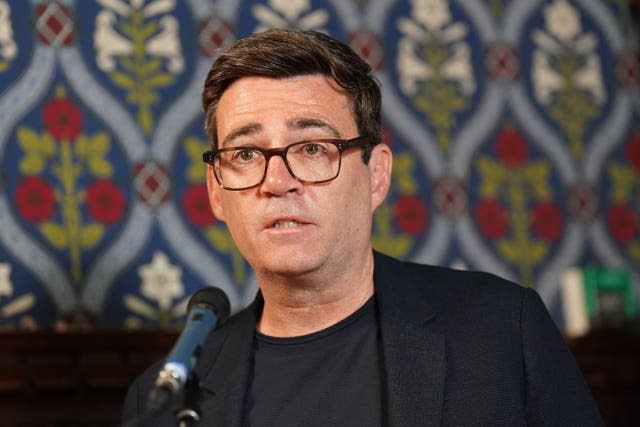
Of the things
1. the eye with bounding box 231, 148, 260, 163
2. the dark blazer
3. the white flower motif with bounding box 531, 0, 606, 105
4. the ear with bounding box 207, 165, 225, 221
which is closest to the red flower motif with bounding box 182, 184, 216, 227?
the ear with bounding box 207, 165, 225, 221

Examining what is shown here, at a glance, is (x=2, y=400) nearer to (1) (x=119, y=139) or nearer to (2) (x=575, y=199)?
(1) (x=119, y=139)

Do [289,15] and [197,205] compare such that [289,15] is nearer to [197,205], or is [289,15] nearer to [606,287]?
[197,205]

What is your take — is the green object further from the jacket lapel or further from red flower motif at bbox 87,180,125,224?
red flower motif at bbox 87,180,125,224

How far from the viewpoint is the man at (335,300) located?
5.96ft

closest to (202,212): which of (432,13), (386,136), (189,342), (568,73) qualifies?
(386,136)

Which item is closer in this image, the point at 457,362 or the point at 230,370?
the point at 457,362

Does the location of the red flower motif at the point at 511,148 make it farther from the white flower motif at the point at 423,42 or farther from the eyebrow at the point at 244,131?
the eyebrow at the point at 244,131

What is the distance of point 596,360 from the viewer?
275 cm

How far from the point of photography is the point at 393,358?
185cm

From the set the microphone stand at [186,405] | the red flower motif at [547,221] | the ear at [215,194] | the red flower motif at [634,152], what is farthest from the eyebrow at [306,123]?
the red flower motif at [634,152]

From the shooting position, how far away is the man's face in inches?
72.1

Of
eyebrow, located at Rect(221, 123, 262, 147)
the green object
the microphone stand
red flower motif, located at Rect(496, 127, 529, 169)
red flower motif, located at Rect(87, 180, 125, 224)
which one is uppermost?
eyebrow, located at Rect(221, 123, 262, 147)

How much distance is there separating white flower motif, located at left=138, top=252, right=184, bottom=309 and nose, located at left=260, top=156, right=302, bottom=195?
77 cm

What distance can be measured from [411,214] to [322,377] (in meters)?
0.99
